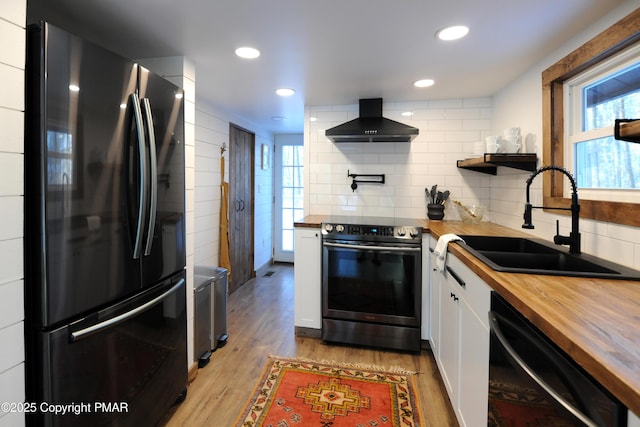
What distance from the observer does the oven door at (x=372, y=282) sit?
246 cm

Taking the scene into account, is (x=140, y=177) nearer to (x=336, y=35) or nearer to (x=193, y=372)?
(x=336, y=35)

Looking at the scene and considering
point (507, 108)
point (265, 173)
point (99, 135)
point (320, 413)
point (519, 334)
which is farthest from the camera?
point (265, 173)

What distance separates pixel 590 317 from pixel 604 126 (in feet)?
4.33

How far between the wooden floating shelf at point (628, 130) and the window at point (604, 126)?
0.61 metres

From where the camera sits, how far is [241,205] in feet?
13.4

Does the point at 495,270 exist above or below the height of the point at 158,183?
below

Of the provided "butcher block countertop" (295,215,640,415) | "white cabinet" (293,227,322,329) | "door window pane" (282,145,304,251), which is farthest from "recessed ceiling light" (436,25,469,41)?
"door window pane" (282,145,304,251)

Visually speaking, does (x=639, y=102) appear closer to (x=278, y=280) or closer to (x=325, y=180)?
(x=325, y=180)

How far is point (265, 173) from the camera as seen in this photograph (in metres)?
4.87

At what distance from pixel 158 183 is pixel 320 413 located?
5.14ft

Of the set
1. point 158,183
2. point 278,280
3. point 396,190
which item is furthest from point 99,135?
point 278,280

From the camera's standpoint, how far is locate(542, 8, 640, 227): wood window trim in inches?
54.5

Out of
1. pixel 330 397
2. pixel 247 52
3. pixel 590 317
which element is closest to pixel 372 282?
pixel 330 397

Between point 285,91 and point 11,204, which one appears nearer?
point 11,204
